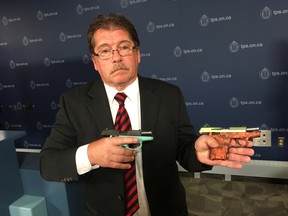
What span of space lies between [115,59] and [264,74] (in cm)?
221

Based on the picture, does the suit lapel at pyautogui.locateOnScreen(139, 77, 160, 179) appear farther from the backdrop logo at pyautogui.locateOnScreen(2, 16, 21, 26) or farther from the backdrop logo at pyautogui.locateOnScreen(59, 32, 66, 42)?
the backdrop logo at pyautogui.locateOnScreen(2, 16, 21, 26)

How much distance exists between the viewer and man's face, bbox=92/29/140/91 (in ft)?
4.13

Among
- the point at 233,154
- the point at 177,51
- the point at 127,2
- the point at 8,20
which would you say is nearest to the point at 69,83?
the point at 8,20

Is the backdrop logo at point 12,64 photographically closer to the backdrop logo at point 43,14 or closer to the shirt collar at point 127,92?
the backdrop logo at point 43,14

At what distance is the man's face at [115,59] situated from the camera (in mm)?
1259

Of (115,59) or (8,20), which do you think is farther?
(8,20)

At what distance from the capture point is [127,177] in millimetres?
1321

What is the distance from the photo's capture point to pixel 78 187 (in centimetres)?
161

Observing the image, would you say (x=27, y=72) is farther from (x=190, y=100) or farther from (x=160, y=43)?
(x=190, y=100)

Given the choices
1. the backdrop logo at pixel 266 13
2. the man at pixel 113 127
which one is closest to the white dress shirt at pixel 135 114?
the man at pixel 113 127

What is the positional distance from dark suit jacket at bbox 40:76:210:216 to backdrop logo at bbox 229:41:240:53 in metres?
1.81

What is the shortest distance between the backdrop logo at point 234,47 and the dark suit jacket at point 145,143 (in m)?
1.81

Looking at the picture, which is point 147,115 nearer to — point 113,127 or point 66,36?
point 113,127

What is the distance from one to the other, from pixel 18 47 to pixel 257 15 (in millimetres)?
3174
